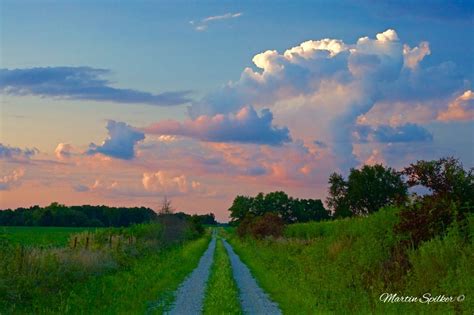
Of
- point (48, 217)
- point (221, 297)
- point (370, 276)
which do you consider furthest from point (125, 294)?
point (48, 217)

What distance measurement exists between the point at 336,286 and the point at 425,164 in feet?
16.6

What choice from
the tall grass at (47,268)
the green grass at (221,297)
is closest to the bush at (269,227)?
the tall grass at (47,268)

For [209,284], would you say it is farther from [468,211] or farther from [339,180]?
[339,180]

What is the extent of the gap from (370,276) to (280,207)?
144134 mm

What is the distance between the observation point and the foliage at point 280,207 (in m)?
162

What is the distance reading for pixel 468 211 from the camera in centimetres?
2036

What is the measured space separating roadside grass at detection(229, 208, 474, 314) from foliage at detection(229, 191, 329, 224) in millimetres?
131011

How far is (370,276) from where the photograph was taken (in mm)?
21891

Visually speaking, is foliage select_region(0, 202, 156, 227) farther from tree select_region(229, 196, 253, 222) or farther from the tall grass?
the tall grass

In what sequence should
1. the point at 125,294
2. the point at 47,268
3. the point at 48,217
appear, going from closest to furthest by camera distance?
1. the point at 125,294
2. the point at 47,268
3. the point at 48,217

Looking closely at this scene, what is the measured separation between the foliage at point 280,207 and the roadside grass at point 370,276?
13101 centimetres

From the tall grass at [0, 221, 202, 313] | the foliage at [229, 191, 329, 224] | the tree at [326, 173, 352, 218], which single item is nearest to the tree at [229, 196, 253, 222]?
the foliage at [229, 191, 329, 224]

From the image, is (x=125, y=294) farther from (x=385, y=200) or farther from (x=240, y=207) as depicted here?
(x=240, y=207)

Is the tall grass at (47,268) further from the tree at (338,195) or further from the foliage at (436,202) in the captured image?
the tree at (338,195)
